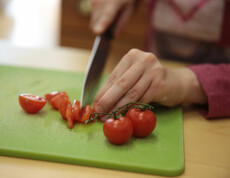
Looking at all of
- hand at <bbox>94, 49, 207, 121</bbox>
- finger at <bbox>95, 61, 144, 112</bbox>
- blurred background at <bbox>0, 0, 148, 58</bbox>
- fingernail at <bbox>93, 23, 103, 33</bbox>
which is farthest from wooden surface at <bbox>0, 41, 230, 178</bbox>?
blurred background at <bbox>0, 0, 148, 58</bbox>

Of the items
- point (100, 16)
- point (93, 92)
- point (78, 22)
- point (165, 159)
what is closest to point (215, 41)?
point (100, 16)

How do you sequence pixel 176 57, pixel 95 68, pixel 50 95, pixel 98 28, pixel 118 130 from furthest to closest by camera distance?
pixel 176 57 → pixel 98 28 → pixel 95 68 → pixel 50 95 → pixel 118 130

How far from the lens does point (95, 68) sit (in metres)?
1.23

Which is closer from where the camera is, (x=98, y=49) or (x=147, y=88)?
(x=147, y=88)

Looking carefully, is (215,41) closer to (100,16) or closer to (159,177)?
(100,16)

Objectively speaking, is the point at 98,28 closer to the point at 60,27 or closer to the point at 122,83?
the point at 122,83

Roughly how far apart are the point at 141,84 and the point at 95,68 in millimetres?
295

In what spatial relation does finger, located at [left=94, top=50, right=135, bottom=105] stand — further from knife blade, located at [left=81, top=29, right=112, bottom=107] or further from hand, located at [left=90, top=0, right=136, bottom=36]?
hand, located at [left=90, top=0, right=136, bottom=36]

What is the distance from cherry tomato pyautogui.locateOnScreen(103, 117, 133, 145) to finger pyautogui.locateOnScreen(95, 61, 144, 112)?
A: 0.41ft

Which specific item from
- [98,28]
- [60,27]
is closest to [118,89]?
[98,28]

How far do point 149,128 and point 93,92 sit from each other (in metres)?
0.34

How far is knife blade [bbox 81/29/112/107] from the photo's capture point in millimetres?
1082

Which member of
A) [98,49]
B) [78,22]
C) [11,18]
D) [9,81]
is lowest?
[11,18]

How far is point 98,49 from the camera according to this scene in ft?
4.27
